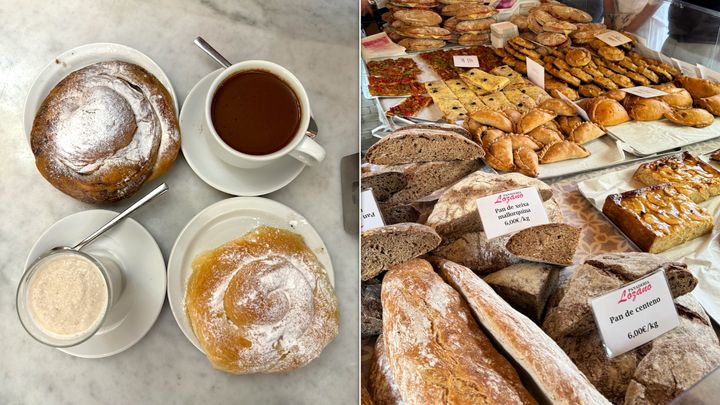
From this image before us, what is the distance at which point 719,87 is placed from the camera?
1233mm

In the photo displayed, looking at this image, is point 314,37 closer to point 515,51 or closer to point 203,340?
point 515,51

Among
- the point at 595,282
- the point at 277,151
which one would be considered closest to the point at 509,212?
the point at 595,282

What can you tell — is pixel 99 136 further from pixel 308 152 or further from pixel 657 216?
pixel 657 216

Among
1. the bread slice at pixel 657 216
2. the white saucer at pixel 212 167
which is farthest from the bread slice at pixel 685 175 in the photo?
the white saucer at pixel 212 167

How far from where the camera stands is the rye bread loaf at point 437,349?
2.22 feet

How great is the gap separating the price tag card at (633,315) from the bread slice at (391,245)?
0.97 feet

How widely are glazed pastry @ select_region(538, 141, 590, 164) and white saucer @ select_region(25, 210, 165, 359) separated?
807mm

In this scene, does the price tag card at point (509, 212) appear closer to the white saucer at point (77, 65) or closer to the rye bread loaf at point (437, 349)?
the rye bread loaf at point (437, 349)

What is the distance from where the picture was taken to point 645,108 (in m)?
1.22

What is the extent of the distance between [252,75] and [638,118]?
911 millimetres

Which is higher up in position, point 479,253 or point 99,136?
point 99,136

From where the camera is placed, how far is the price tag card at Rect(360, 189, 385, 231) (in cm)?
86

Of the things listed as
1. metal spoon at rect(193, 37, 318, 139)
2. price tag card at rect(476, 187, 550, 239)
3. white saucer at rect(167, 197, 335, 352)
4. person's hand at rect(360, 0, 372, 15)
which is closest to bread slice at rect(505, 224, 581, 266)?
price tag card at rect(476, 187, 550, 239)

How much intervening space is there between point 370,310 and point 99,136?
1.74ft
